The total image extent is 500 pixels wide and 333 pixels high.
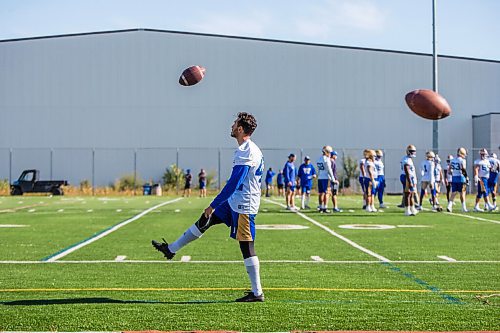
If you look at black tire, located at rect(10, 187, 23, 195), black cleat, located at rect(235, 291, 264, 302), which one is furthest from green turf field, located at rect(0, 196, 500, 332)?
black tire, located at rect(10, 187, 23, 195)

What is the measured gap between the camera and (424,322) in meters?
6.21

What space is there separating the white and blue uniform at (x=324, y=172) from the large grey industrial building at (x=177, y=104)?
26.8m

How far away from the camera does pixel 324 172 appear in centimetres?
2212

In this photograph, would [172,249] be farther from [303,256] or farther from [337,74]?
[337,74]

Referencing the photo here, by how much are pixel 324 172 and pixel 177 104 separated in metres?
28.0

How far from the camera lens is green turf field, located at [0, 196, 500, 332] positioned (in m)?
6.27

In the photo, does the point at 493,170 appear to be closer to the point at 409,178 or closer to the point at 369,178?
the point at 369,178

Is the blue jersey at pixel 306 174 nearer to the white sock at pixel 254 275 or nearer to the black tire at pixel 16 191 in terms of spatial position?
the white sock at pixel 254 275

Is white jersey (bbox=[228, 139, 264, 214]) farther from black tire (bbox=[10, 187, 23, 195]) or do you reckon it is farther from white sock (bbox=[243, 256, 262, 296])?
black tire (bbox=[10, 187, 23, 195])

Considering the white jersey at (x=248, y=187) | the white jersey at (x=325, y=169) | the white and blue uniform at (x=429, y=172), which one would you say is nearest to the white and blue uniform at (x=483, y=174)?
the white and blue uniform at (x=429, y=172)

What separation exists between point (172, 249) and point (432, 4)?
25338 millimetres

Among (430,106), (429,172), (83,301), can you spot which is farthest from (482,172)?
(83,301)

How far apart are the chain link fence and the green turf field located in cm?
3325

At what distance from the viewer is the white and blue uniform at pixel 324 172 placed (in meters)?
21.9
